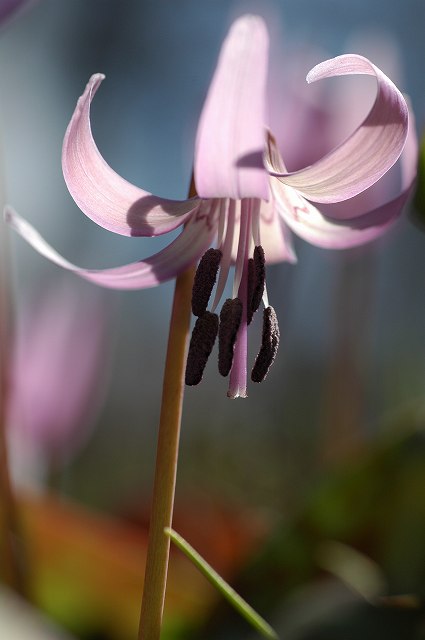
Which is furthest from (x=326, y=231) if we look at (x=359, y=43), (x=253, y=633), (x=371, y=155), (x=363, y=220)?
(x=359, y=43)

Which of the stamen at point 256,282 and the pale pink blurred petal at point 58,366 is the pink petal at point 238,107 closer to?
the stamen at point 256,282

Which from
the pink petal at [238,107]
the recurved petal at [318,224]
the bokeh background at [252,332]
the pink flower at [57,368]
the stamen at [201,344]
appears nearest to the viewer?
the pink petal at [238,107]

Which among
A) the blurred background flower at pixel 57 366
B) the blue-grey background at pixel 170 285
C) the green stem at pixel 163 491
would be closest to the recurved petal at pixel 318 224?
the green stem at pixel 163 491

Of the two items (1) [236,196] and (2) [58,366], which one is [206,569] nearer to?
(1) [236,196]

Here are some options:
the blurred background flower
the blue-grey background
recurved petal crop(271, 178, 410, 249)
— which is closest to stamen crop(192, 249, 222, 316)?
recurved petal crop(271, 178, 410, 249)

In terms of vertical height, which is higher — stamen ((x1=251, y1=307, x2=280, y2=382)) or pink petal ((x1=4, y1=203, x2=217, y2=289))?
pink petal ((x1=4, y1=203, x2=217, y2=289))

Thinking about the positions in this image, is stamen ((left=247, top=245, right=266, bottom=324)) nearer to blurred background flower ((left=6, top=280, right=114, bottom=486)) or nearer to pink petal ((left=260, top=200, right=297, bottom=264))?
pink petal ((left=260, top=200, right=297, bottom=264))
